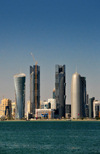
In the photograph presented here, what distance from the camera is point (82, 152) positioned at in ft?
313

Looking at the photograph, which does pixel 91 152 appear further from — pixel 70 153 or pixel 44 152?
pixel 44 152

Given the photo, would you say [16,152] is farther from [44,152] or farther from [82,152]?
[82,152]

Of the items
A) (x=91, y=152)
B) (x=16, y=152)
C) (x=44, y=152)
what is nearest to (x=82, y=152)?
(x=91, y=152)

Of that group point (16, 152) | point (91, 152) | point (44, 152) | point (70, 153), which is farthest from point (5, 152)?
point (91, 152)

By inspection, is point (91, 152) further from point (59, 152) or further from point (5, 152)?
point (5, 152)

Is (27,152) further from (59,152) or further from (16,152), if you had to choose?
(59,152)

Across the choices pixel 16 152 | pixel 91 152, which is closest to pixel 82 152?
pixel 91 152

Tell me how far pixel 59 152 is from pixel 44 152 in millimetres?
4728

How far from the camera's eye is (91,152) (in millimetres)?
95625

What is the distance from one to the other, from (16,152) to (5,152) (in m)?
3.43

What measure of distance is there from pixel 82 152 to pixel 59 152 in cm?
713

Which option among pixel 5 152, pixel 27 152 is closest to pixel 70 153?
pixel 27 152

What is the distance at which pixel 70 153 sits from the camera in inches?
3674

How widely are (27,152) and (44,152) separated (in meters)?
5.37
